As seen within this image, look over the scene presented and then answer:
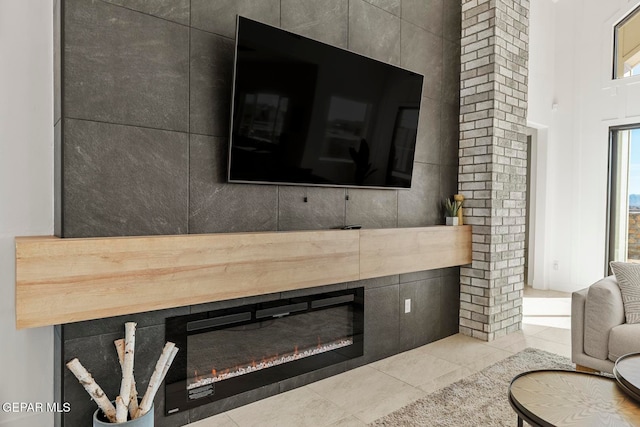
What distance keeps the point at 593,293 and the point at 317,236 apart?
1.81 metres

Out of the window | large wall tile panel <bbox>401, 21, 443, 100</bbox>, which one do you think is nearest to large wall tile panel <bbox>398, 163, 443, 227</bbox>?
large wall tile panel <bbox>401, 21, 443, 100</bbox>

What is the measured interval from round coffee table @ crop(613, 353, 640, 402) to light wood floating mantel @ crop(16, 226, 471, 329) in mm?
1376

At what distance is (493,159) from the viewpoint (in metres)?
3.39

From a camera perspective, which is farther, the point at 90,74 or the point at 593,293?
the point at 593,293

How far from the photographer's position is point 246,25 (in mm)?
2094

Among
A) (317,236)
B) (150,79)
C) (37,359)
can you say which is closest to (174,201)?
(150,79)

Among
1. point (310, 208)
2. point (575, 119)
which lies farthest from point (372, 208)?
point (575, 119)

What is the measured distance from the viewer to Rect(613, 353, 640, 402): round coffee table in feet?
5.28

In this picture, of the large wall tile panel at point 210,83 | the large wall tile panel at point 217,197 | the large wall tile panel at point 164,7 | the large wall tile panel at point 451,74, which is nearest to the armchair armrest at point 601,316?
the large wall tile panel at point 451,74

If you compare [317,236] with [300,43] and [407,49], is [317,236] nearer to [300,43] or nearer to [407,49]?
[300,43]

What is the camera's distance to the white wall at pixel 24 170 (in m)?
1.84

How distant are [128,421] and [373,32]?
2.84 m

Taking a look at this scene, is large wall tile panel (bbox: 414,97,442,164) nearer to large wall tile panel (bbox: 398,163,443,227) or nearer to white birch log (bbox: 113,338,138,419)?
large wall tile panel (bbox: 398,163,443,227)

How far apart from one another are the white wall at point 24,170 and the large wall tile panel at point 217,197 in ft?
2.22
